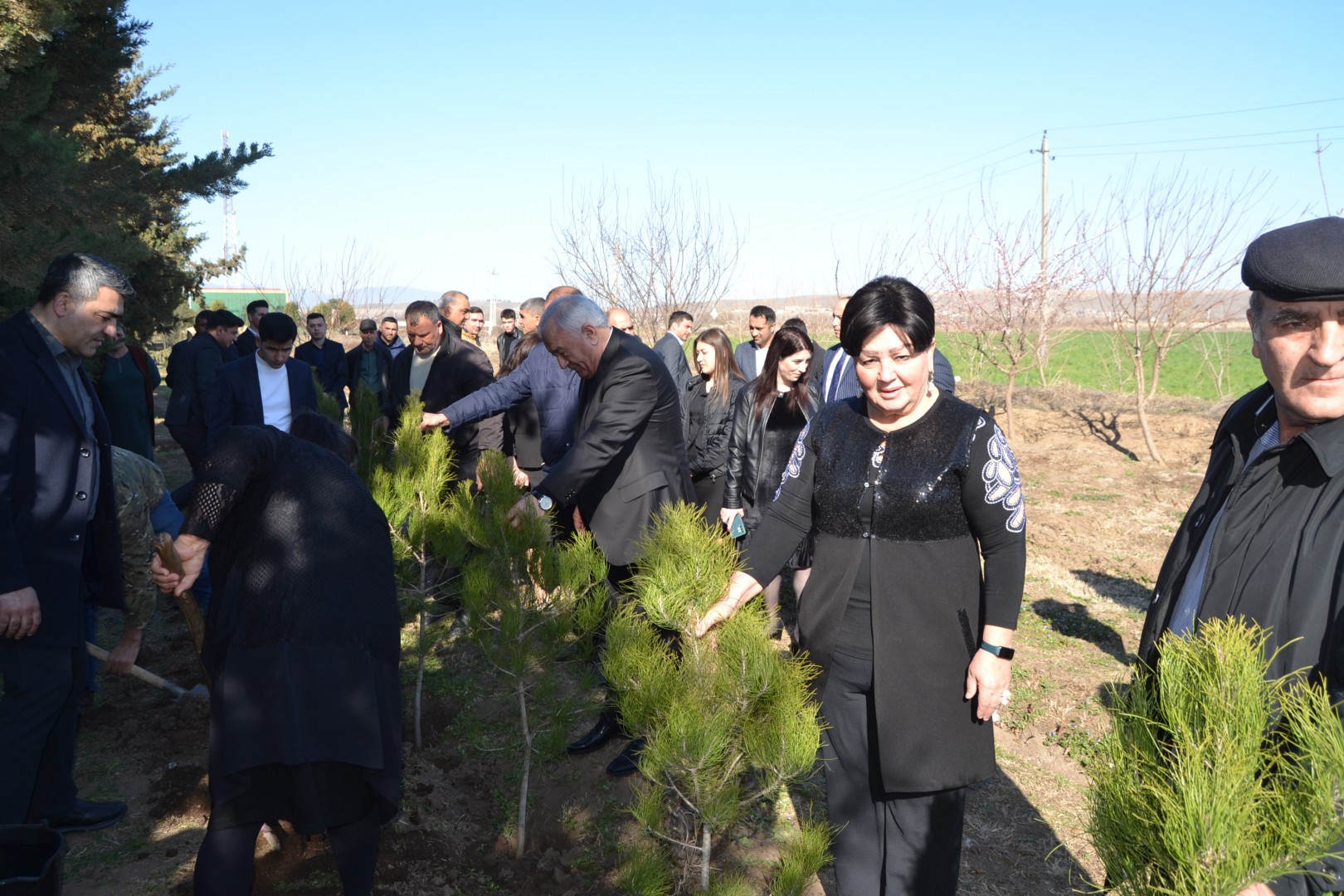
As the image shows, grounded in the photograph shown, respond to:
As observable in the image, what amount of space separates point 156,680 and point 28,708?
95 centimetres

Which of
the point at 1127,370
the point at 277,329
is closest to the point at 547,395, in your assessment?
the point at 277,329

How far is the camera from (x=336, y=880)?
3.09m

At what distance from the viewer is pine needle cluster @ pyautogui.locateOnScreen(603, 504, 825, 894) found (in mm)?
2059

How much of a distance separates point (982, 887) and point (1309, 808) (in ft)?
7.80

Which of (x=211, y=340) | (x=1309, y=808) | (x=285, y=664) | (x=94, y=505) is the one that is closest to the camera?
(x=1309, y=808)

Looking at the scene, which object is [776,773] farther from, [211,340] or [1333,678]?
[211,340]

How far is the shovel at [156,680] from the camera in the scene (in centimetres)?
344

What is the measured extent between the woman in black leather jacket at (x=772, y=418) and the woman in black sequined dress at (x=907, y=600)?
7.11 ft

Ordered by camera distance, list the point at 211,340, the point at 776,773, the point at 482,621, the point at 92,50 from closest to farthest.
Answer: the point at 776,773 → the point at 482,621 → the point at 92,50 → the point at 211,340

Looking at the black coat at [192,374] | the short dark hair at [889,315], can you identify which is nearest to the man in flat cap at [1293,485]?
the short dark hair at [889,315]

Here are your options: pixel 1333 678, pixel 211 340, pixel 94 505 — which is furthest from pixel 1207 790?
pixel 211 340

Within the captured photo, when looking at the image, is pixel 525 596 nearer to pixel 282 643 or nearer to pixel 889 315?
pixel 282 643

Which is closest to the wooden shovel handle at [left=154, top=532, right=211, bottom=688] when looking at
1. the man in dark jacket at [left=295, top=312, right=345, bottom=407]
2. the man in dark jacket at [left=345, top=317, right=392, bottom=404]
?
the man in dark jacket at [left=345, top=317, right=392, bottom=404]

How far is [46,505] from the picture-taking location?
9.25ft
